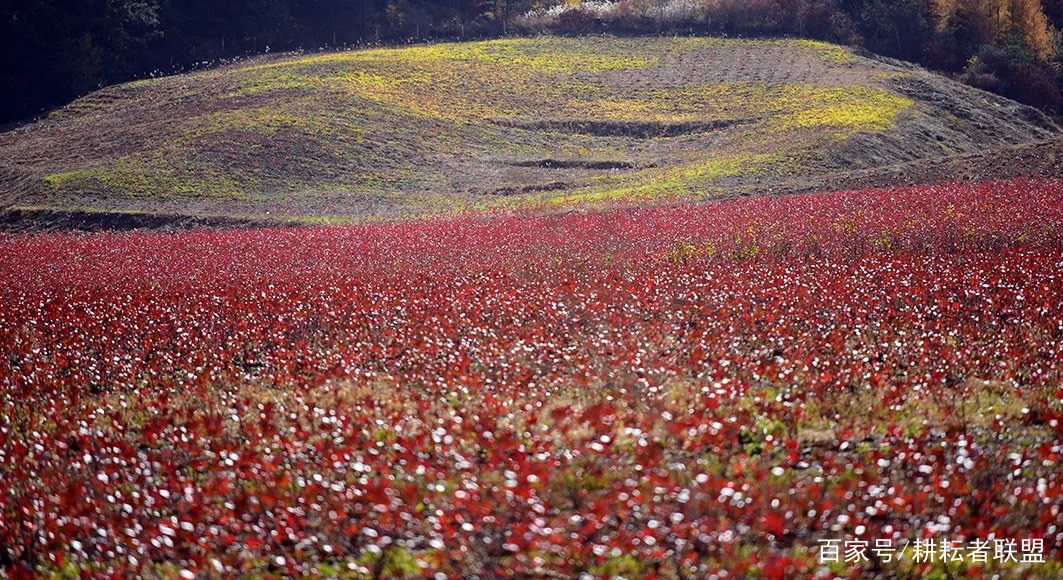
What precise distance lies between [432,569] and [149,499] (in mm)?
2628

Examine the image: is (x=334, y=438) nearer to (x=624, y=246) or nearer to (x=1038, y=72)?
(x=624, y=246)

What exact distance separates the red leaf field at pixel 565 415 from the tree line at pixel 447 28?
4465 cm

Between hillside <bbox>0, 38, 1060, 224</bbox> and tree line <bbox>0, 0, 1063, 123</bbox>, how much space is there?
11.0 feet

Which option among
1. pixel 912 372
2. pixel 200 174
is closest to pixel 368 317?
pixel 912 372

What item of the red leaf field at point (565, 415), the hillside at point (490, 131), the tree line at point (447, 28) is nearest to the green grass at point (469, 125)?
the hillside at point (490, 131)

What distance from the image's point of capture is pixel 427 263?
19.3 metres

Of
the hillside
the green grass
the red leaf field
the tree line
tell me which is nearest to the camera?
the red leaf field

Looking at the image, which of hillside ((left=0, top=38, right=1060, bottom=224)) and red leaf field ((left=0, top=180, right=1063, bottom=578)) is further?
hillside ((left=0, top=38, right=1060, bottom=224))

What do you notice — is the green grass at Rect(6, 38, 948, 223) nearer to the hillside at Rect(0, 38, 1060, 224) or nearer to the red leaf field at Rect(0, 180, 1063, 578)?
the hillside at Rect(0, 38, 1060, 224)

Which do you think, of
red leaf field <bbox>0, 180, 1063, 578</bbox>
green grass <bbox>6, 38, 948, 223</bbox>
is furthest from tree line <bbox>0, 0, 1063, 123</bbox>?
red leaf field <bbox>0, 180, 1063, 578</bbox>

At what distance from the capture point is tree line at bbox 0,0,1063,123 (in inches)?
2212

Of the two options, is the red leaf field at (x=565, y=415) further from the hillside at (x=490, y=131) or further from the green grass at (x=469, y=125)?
the green grass at (x=469, y=125)

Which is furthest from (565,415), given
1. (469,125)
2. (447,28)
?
(447,28)

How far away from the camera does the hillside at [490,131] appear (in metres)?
37.0
